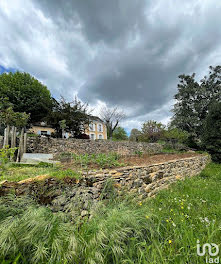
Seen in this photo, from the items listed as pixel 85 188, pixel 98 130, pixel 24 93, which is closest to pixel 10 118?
pixel 85 188

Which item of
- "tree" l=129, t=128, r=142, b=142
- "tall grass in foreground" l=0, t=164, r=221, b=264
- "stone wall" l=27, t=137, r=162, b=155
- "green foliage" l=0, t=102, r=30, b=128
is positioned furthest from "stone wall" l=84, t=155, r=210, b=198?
"tree" l=129, t=128, r=142, b=142

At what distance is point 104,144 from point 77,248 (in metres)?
8.37

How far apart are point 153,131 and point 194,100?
25.2 feet

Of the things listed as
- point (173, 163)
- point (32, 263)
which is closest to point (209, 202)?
point (173, 163)

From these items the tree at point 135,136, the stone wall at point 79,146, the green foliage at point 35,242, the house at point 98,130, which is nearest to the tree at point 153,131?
the tree at point 135,136

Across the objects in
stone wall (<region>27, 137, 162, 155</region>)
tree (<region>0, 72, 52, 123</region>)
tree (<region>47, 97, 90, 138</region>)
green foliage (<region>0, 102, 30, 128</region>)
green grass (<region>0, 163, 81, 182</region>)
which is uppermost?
tree (<region>0, 72, 52, 123</region>)

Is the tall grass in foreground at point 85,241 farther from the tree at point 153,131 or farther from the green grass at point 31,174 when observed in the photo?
the tree at point 153,131

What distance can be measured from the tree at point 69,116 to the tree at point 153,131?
8.87 m

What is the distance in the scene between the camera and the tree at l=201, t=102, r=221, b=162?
8.18 meters

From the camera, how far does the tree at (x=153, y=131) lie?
1505 cm

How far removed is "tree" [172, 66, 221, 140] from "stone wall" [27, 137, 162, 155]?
7027mm

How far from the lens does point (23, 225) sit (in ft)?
3.91

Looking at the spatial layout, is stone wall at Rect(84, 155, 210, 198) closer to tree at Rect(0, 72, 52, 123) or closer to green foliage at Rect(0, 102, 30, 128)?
green foliage at Rect(0, 102, 30, 128)

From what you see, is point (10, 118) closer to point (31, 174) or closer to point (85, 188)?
point (31, 174)
